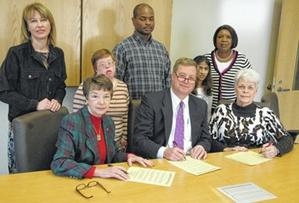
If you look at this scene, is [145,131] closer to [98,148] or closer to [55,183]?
[98,148]

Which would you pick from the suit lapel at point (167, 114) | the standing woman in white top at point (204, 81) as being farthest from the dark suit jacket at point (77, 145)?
the standing woman in white top at point (204, 81)

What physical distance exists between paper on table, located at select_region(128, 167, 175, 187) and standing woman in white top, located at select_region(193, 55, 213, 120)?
1.26 metres

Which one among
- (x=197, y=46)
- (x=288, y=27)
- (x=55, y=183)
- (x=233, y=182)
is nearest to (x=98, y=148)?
(x=55, y=183)

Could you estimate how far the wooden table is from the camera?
54.4 inches

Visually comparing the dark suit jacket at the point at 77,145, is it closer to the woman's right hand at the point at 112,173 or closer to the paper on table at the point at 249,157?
the woman's right hand at the point at 112,173

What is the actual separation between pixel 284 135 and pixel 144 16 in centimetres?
137

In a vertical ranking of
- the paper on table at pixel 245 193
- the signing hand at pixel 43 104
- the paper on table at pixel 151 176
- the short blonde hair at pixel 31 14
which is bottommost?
the paper on table at pixel 245 193

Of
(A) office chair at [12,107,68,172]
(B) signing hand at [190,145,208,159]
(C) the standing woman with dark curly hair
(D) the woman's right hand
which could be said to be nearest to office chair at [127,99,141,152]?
(B) signing hand at [190,145,208,159]

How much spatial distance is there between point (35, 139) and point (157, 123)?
77cm

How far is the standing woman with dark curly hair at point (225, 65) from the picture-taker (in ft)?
9.95

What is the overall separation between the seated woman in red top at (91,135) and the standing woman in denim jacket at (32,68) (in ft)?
1.35

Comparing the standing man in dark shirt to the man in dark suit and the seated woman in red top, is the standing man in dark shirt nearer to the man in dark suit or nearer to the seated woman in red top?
the man in dark suit

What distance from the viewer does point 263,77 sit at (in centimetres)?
427

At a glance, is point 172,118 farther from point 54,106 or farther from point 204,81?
point 204,81
